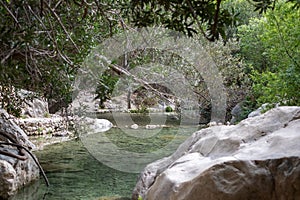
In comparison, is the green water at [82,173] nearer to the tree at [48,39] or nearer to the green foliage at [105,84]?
the tree at [48,39]

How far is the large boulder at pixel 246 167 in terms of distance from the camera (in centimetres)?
321

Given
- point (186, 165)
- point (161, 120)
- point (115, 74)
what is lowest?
point (161, 120)

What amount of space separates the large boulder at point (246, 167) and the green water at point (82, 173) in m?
1.38

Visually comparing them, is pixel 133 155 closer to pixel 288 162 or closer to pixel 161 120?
pixel 288 162

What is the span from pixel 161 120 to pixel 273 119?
37.9 ft

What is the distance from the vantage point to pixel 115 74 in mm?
3205

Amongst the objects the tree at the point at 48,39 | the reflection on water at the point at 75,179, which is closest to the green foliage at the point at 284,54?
the reflection on water at the point at 75,179

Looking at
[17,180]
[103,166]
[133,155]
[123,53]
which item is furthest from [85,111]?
[133,155]

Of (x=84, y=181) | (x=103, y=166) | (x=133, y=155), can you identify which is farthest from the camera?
(x=133, y=155)

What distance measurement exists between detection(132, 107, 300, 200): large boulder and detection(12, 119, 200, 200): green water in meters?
1.38

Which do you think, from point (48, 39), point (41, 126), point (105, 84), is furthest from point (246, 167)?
Answer: point (41, 126)

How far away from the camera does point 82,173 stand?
22.9 feet

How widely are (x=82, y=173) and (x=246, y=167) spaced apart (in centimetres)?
426

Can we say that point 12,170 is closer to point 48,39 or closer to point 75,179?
point 75,179
